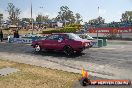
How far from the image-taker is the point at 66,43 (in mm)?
17609

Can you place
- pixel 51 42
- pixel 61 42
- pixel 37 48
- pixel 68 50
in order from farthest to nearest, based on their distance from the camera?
pixel 37 48 < pixel 51 42 < pixel 61 42 < pixel 68 50

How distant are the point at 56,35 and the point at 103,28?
892 inches

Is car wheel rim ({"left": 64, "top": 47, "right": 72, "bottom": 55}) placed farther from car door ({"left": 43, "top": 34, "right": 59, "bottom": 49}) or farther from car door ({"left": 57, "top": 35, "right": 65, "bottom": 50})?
car door ({"left": 43, "top": 34, "right": 59, "bottom": 49})

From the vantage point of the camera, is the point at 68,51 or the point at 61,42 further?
the point at 61,42

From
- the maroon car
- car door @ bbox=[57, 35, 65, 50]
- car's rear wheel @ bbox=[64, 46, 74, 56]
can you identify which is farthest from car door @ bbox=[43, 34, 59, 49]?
car's rear wheel @ bbox=[64, 46, 74, 56]

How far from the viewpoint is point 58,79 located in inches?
404

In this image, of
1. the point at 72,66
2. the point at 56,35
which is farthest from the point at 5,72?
the point at 56,35

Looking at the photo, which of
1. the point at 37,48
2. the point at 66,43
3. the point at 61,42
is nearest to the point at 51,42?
the point at 61,42

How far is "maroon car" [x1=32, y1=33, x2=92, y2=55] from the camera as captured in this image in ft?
55.9

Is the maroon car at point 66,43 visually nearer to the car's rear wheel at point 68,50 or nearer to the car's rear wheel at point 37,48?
the car's rear wheel at point 68,50

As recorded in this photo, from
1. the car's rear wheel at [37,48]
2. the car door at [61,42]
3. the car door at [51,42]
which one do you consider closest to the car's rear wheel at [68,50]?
the car door at [61,42]

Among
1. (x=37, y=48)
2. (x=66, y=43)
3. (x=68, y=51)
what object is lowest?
(x=68, y=51)

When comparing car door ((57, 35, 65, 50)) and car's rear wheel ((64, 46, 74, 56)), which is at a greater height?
car door ((57, 35, 65, 50))

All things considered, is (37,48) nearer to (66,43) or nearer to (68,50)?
(66,43)
